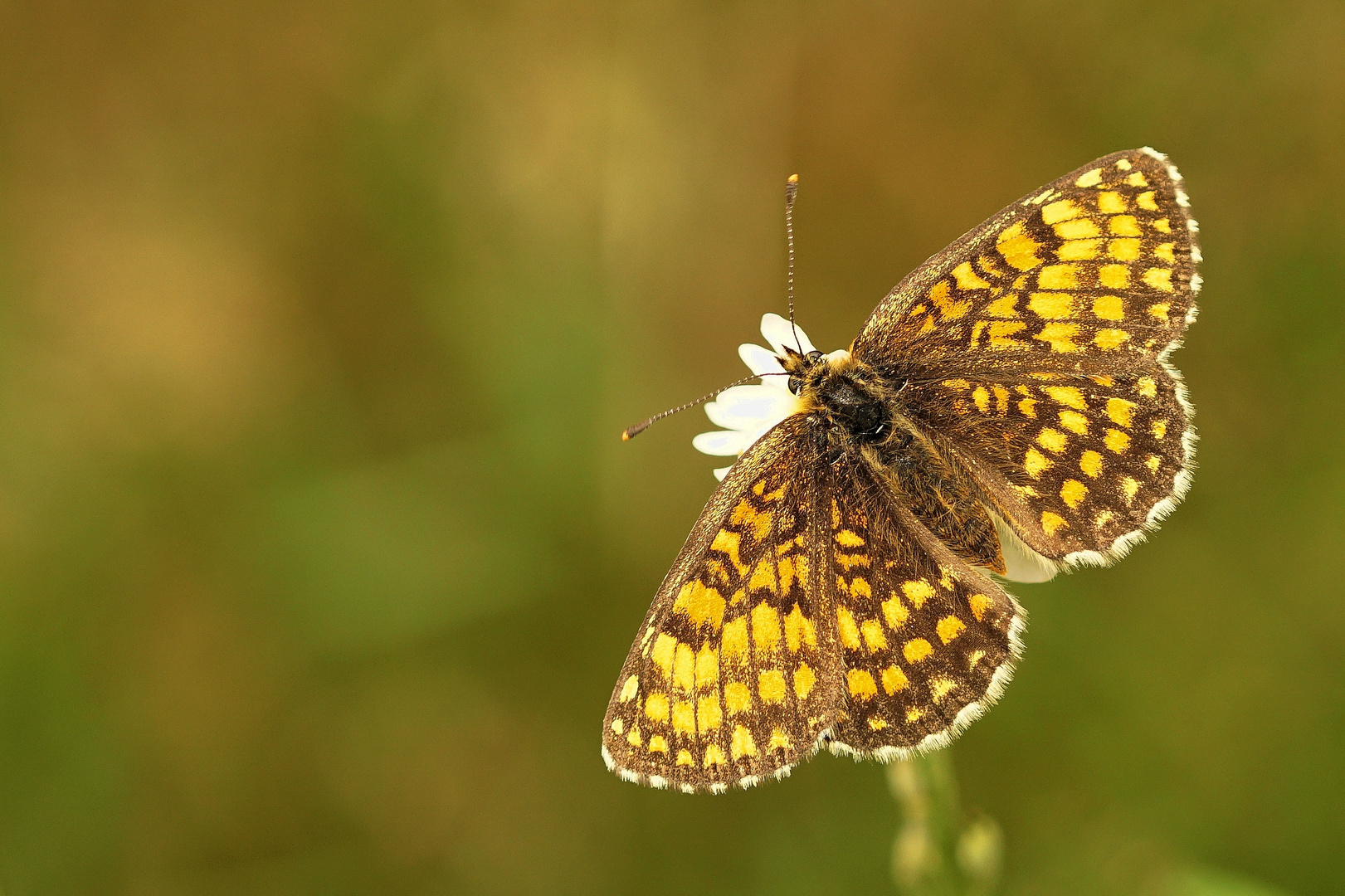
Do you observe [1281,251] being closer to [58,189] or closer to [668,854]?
[668,854]

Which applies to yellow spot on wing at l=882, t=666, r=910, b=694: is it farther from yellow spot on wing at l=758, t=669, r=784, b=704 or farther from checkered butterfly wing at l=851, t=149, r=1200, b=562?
checkered butterfly wing at l=851, t=149, r=1200, b=562

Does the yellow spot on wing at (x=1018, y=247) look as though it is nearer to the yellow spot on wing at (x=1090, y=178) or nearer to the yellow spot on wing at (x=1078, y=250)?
the yellow spot on wing at (x=1078, y=250)

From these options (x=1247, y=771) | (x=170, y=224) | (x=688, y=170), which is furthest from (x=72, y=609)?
(x=1247, y=771)

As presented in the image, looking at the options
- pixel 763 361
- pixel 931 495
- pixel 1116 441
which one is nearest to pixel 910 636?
pixel 931 495

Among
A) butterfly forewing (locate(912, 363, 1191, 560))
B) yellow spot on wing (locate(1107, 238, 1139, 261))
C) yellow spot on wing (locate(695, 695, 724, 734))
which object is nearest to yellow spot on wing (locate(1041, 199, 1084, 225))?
yellow spot on wing (locate(1107, 238, 1139, 261))

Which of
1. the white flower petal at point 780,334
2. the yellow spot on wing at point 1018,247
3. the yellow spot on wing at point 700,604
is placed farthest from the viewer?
the white flower petal at point 780,334

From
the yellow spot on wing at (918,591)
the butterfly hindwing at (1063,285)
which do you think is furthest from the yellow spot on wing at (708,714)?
the butterfly hindwing at (1063,285)
